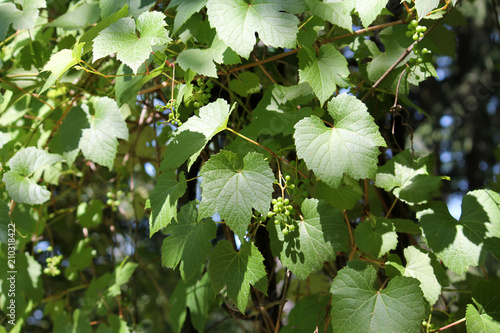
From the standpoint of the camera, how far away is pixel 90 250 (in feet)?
6.62

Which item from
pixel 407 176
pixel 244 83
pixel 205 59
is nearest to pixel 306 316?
pixel 407 176

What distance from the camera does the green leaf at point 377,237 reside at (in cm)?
116

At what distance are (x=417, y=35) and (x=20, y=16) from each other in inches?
50.9

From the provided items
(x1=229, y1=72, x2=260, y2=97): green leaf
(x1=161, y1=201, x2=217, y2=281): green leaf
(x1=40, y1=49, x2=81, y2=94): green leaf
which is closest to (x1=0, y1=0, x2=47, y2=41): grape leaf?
(x1=40, y1=49, x2=81, y2=94): green leaf

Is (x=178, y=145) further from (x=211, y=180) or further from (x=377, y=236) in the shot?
(x=377, y=236)

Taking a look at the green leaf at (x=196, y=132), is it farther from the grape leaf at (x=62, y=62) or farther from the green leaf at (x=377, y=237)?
the green leaf at (x=377, y=237)

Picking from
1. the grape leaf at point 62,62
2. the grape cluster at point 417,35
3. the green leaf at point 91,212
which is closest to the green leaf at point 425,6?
the grape cluster at point 417,35

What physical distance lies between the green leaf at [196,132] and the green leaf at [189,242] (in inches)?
6.6

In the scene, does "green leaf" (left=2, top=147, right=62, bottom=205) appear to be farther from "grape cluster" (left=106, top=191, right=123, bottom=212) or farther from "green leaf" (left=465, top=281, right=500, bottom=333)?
"green leaf" (left=465, top=281, right=500, bottom=333)

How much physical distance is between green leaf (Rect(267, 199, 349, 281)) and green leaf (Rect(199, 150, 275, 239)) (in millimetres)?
Result: 145

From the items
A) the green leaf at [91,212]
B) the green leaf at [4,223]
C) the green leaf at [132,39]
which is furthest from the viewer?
the green leaf at [91,212]

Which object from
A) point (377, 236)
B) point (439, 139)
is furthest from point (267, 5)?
point (439, 139)

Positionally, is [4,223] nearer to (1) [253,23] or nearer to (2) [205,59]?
(2) [205,59]

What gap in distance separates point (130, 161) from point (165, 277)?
2.43 metres
